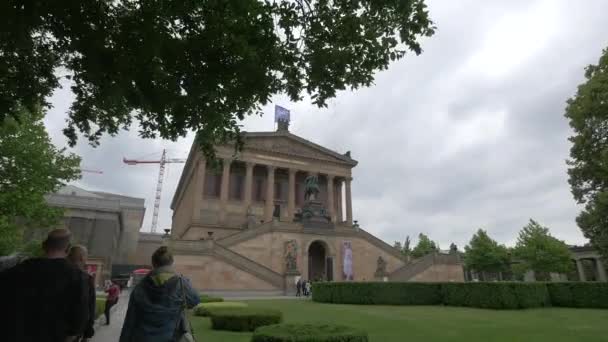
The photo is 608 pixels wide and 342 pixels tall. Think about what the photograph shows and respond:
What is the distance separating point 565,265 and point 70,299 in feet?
195

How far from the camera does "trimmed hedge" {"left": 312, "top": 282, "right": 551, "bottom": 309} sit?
61.6 feet

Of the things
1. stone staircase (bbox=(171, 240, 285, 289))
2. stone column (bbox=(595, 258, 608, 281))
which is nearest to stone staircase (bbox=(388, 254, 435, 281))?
stone staircase (bbox=(171, 240, 285, 289))

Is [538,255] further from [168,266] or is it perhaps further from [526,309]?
[168,266]

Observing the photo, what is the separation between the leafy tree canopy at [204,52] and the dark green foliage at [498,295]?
16.0m

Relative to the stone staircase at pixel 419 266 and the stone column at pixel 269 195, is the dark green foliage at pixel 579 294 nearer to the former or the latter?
the stone staircase at pixel 419 266

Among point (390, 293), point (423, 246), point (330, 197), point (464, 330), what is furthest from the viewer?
point (423, 246)

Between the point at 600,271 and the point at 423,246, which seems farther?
the point at 423,246

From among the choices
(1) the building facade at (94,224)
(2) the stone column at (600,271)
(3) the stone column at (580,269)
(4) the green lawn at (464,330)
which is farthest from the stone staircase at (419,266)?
(3) the stone column at (580,269)

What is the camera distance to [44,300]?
11.0 feet

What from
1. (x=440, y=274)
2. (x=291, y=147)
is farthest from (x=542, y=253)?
(x=291, y=147)

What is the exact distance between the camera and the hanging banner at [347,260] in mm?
37906

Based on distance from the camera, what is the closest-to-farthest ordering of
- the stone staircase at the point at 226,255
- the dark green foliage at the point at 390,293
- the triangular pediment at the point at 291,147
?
the dark green foliage at the point at 390,293 < the stone staircase at the point at 226,255 < the triangular pediment at the point at 291,147

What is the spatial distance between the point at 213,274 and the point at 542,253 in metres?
43.5

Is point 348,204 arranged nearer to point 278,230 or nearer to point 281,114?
point 281,114
